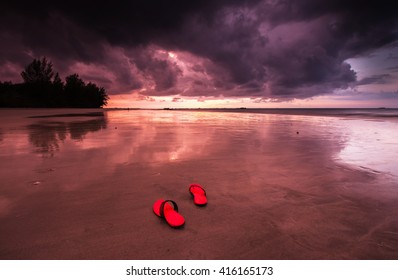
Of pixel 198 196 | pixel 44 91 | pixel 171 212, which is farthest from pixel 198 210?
pixel 44 91

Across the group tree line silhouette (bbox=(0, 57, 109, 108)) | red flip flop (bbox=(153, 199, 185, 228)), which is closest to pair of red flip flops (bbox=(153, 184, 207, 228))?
red flip flop (bbox=(153, 199, 185, 228))

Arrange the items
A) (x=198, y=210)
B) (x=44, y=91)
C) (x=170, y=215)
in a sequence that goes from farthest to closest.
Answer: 1. (x=44, y=91)
2. (x=198, y=210)
3. (x=170, y=215)

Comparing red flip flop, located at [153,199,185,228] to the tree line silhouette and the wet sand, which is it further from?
the tree line silhouette

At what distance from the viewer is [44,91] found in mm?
55594

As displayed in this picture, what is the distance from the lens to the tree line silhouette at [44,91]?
4981 cm

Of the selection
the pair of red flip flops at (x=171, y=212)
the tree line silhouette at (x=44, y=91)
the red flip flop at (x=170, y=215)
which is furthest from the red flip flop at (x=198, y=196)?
the tree line silhouette at (x=44, y=91)

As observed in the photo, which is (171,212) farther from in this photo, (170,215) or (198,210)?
(198,210)

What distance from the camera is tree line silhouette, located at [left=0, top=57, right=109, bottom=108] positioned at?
49.8 meters

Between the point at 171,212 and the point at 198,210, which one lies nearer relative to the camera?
the point at 171,212

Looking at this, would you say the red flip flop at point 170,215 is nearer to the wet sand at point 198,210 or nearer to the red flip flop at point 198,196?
the wet sand at point 198,210
